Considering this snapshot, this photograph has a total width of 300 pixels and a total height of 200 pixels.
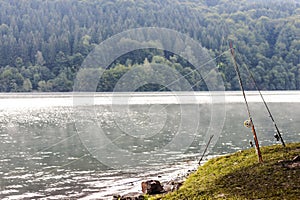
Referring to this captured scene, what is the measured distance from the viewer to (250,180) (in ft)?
35.3

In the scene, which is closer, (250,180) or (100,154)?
(250,180)

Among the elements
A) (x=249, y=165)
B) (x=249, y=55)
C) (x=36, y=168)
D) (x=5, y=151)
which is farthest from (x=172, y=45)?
(x=249, y=165)

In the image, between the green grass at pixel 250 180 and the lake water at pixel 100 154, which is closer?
the green grass at pixel 250 180

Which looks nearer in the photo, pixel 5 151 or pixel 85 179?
pixel 85 179

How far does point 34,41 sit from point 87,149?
6381 inches

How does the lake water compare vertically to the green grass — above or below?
below

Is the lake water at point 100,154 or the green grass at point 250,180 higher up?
the green grass at point 250,180

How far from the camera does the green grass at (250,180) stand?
9.77 m

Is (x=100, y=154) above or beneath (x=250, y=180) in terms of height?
beneath

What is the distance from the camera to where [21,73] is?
171625mm

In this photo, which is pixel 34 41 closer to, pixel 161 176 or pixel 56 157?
pixel 56 157

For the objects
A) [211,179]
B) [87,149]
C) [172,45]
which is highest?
[172,45]

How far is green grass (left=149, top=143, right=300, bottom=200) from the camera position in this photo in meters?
9.77

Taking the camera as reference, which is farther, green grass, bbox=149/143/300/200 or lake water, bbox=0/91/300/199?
lake water, bbox=0/91/300/199
